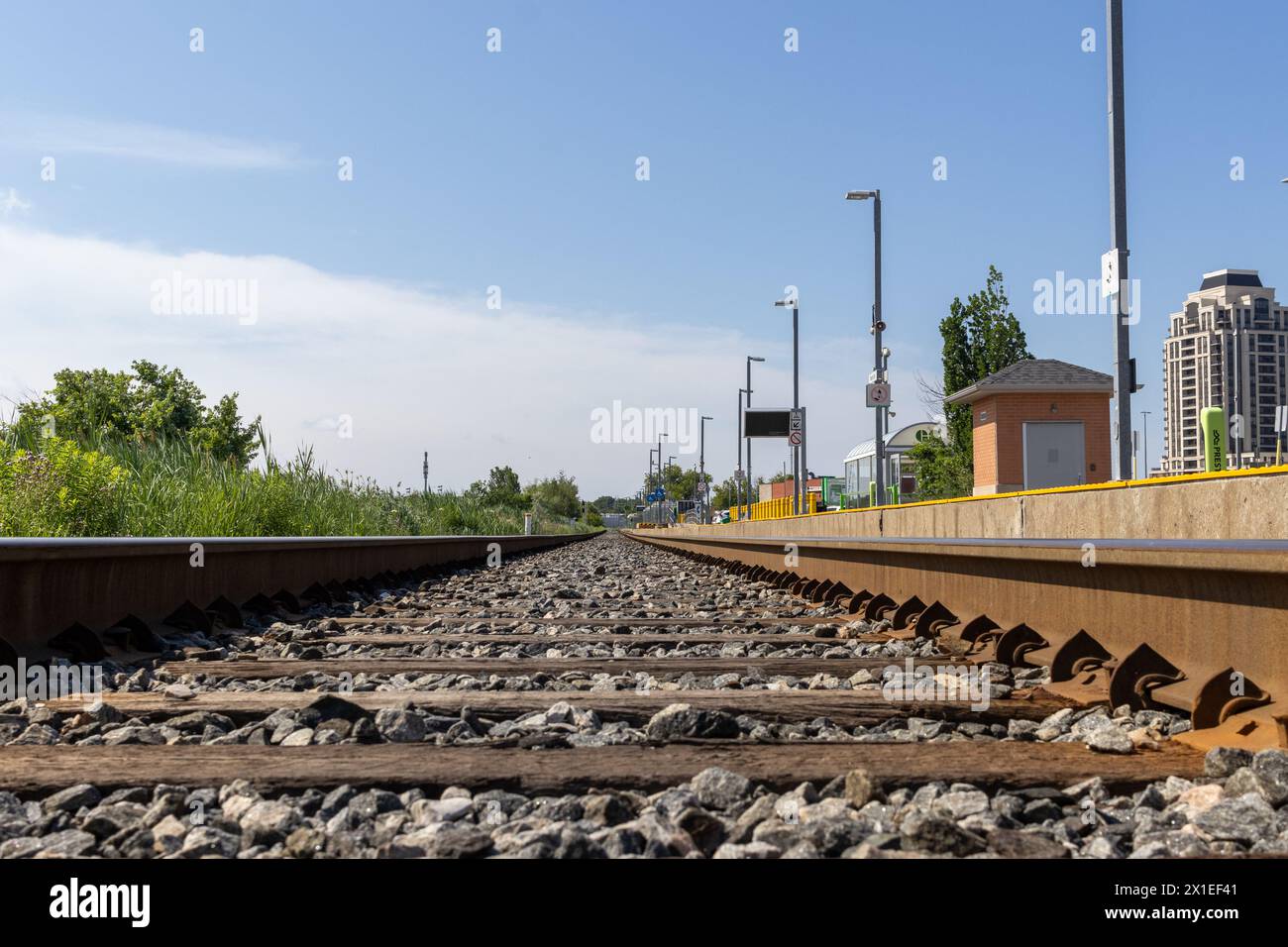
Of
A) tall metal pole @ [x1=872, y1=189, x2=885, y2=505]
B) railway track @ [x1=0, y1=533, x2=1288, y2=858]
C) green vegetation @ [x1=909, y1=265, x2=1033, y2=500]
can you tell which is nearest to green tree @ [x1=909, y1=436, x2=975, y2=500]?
green vegetation @ [x1=909, y1=265, x2=1033, y2=500]

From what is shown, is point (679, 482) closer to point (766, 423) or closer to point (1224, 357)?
point (1224, 357)

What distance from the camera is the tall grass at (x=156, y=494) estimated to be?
25.8 feet

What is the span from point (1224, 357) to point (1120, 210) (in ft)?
474

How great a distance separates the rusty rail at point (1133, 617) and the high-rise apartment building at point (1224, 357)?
144 m

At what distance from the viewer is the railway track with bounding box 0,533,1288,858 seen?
2.04 m

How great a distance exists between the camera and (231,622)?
5977 millimetres

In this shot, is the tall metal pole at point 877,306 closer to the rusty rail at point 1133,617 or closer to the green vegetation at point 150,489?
the green vegetation at point 150,489

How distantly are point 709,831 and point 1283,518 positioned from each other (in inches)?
Result: 111

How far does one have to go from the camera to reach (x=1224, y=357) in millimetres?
139000

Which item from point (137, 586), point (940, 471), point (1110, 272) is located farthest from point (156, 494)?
point (940, 471)

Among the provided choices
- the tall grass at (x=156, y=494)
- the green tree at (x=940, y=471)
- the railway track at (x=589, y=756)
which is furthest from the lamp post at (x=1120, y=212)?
the green tree at (x=940, y=471)

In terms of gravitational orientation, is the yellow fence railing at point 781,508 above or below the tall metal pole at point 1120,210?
below

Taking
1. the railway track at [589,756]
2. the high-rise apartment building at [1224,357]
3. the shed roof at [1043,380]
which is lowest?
the railway track at [589,756]
